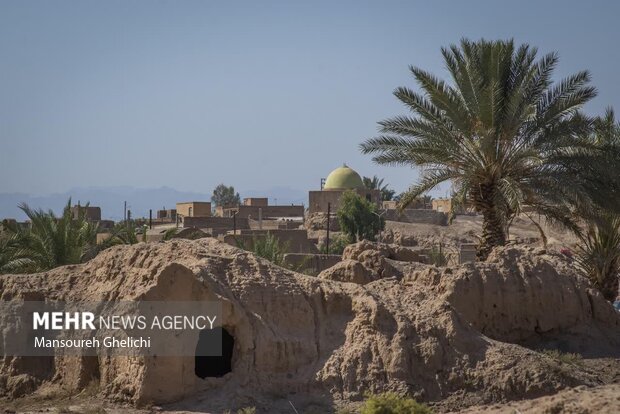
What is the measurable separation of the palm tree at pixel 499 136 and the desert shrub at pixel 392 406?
27.0 feet

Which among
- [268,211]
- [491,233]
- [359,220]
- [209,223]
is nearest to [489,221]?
[491,233]

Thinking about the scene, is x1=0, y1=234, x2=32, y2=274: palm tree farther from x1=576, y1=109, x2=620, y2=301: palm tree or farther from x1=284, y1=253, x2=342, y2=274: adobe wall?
→ x1=576, y1=109, x2=620, y2=301: palm tree

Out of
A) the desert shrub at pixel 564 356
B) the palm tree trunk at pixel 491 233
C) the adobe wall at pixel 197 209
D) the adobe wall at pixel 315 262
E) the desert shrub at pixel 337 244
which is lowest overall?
the desert shrub at pixel 564 356

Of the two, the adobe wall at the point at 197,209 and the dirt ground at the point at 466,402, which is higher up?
the adobe wall at the point at 197,209

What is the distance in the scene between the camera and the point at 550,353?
15.5 meters

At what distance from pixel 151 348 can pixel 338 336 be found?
2.87 m

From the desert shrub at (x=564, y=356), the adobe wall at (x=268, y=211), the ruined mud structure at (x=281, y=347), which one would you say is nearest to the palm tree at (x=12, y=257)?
the ruined mud structure at (x=281, y=347)

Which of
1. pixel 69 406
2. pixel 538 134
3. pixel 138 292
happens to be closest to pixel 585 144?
pixel 538 134

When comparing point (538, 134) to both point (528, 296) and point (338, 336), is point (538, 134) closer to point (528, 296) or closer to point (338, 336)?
point (528, 296)

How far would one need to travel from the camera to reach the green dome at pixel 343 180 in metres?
55.6

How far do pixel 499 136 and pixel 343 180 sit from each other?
120 ft

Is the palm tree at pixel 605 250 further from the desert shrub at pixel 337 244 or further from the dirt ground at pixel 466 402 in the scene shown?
the desert shrub at pixel 337 244

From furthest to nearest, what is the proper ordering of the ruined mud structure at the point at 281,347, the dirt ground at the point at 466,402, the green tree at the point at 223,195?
the green tree at the point at 223,195 < the ruined mud structure at the point at 281,347 < the dirt ground at the point at 466,402

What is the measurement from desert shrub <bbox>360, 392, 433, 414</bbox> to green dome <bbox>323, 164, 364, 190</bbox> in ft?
143
